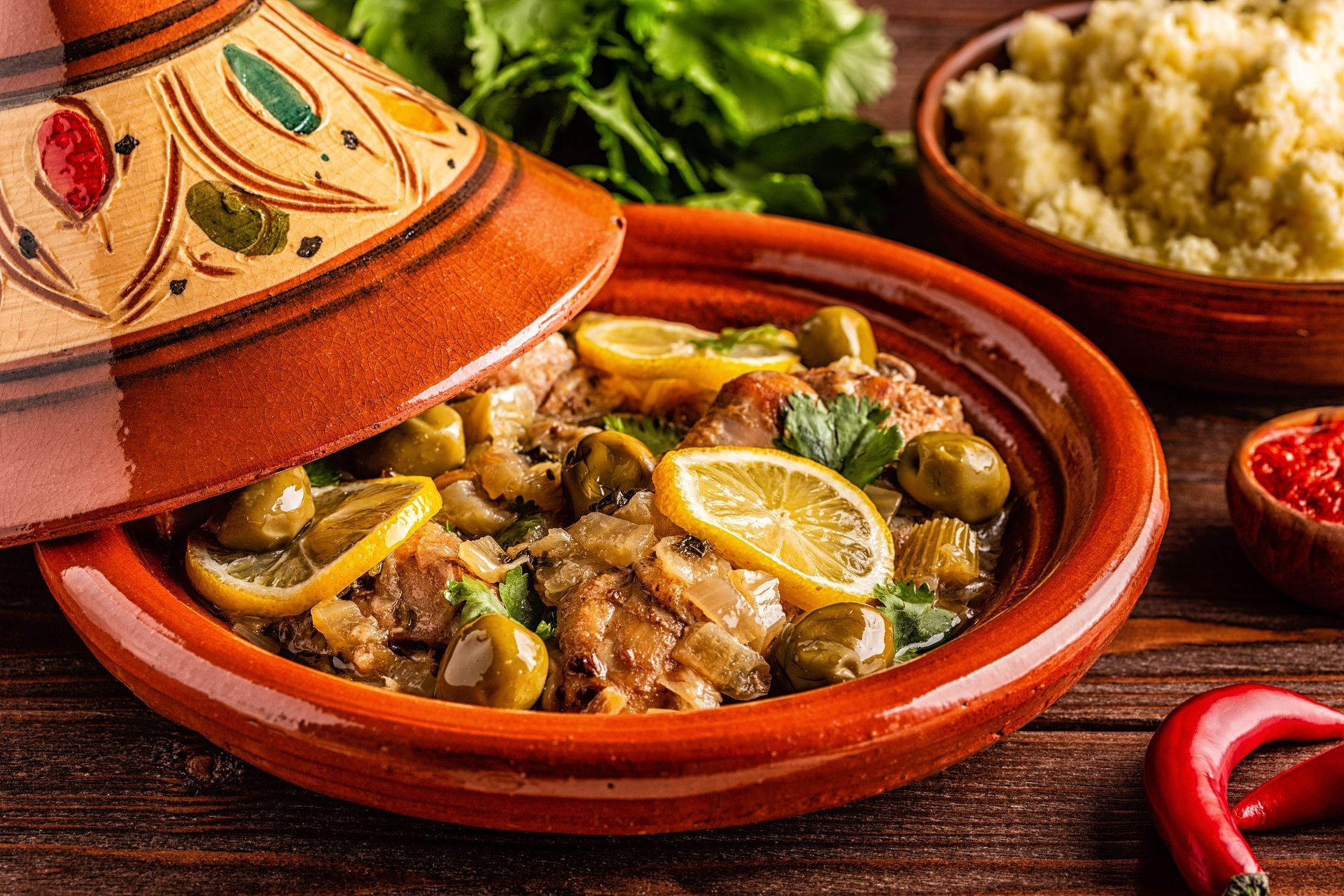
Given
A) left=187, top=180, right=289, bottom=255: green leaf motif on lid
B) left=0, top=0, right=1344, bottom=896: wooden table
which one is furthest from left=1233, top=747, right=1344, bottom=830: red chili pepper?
left=187, top=180, right=289, bottom=255: green leaf motif on lid

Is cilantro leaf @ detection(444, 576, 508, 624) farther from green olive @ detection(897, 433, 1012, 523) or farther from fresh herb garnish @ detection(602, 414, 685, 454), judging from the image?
green olive @ detection(897, 433, 1012, 523)

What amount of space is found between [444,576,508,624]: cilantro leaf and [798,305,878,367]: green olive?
1250 mm

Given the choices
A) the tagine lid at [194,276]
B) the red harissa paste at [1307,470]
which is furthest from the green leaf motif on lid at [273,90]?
the red harissa paste at [1307,470]

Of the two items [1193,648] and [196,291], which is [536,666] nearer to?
[196,291]

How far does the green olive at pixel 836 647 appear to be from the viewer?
241cm

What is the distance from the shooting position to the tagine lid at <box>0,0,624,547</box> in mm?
2484

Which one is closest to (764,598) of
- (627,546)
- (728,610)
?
(728,610)

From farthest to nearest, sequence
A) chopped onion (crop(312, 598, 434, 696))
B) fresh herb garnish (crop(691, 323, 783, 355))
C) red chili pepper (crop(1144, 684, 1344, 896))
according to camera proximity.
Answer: fresh herb garnish (crop(691, 323, 783, 355)) → chopped onion (crop(312, 598, 434, 696)) → red chili pepper (crop(1144, 684, 1344, 896))

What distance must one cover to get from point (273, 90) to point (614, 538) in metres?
1.24

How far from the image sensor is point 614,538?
8.90 ft

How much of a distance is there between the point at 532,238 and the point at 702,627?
1.06 m

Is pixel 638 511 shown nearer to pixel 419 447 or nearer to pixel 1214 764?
pixel 419 447

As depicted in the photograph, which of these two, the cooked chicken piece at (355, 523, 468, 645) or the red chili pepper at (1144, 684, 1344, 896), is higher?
the cooked chicken piece at (355, 523, 468, 645)

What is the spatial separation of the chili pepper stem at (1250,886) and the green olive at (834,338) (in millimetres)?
1630
